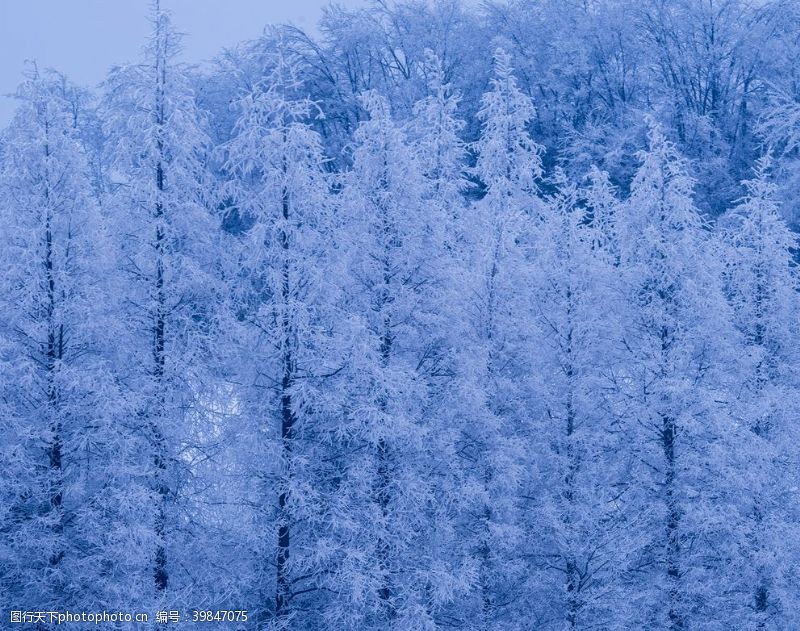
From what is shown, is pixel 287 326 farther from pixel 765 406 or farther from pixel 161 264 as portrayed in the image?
pixel 765 406

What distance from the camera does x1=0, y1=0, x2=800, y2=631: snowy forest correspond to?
16.9 m

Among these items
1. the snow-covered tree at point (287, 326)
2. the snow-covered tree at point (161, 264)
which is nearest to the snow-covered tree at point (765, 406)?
the snow-covered tree at point (287, 326)

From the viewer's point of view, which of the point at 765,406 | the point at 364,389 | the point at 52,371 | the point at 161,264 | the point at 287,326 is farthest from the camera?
the point at 765,406

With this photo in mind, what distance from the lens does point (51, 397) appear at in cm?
1722

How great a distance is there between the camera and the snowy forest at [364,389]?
55.5ft

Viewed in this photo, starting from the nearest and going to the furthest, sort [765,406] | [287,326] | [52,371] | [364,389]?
1. [52,371]
2. [287,326]
3. [364,389]
4. [765,406]

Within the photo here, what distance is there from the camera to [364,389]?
1745 centimetres

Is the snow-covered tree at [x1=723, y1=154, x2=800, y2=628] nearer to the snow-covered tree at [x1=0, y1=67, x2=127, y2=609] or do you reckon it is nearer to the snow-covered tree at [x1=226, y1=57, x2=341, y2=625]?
the snow-covered tree at [x1=226, y1=57, x2=341, y2=625]

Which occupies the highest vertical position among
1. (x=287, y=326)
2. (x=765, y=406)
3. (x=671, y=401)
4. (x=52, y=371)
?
(x=287, y=326)

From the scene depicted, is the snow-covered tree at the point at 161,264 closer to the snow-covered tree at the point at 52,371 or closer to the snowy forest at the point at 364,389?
the snowy forest at the point at 364,389

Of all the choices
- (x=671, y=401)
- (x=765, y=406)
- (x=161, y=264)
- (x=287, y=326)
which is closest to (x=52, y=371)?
(x=161, y=264)

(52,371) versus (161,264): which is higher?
(161,264)

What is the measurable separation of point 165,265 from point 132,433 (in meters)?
3.19

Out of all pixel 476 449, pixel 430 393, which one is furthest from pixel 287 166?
pixel 476 449
